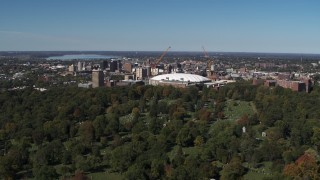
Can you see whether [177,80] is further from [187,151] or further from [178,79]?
[187,151]

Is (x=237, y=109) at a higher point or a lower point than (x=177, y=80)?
lower

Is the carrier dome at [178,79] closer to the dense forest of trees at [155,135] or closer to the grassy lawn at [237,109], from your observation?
the dense forest of trees at [155,135]

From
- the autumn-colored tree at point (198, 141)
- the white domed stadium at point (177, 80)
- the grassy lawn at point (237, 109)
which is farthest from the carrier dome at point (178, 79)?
the autumn-colored tree at point (198, 141)

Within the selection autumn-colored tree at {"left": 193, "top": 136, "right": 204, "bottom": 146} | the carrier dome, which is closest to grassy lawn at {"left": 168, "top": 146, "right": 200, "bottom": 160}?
autumn-colored tree at {"left": 193, "top": 136, "right": 204, "bottom": 146}

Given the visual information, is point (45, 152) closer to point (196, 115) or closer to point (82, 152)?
point (82, 152)

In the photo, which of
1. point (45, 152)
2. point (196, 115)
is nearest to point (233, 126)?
point (196, 115)

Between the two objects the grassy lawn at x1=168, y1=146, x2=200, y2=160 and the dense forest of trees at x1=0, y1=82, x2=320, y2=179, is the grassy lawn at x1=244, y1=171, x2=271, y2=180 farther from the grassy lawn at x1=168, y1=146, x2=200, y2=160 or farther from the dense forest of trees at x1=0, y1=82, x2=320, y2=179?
the grassy lawn at x1=168, y1=146, x2=200, y2=160

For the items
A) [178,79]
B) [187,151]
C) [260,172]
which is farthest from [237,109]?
[178,79]
